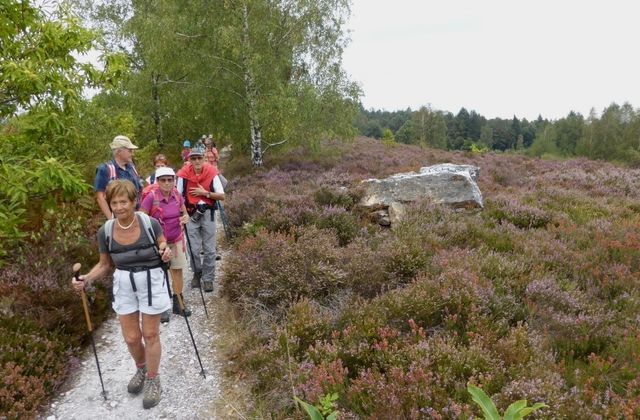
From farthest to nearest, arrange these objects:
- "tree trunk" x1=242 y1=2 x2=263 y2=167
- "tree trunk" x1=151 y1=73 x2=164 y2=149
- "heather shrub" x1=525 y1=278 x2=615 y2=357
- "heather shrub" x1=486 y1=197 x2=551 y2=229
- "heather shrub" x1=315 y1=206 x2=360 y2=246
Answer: "tree trunk" x1=151 y1=73 x2=164 y2=149 → "tree trunk" x1=242 y1=2 x2=263 y2=167 → "heather shrub" x1=486 y1=197 x2=551 y2=229 → "heather shrub" x1=315 y1=206 x2=360 y2=246 → "heather shrub" x1=525 y1=278 x2=615 y2=357

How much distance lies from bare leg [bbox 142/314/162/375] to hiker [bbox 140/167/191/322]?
949mm

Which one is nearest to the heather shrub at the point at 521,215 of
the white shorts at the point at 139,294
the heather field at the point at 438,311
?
the heather field at the point at 438,311

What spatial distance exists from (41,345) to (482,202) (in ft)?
28.2

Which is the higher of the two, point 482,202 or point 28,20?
point 28,20

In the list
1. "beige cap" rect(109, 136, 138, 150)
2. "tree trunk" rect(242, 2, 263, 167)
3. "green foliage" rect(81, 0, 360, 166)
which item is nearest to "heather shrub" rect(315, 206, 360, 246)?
"beige cap" rect(109, 136, 138, 150)

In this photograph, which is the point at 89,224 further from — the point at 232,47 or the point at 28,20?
the point at 232,47

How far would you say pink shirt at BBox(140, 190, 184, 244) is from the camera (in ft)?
15.8

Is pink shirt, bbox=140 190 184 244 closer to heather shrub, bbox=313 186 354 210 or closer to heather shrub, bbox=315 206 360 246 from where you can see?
heather shrub, bbox=315 206 360 246

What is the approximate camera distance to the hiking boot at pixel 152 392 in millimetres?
3814

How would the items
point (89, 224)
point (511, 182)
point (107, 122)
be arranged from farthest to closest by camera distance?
point (511, 182) < point (107, 122) < point (89, 224)

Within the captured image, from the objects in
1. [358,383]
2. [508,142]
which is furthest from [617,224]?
[508,142]

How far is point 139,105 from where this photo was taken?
16.0 m

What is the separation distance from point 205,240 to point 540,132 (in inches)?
3330

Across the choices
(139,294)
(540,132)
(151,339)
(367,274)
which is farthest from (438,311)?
(540,132)
